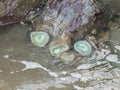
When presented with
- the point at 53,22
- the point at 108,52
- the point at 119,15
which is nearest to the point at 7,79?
the point at 53,22

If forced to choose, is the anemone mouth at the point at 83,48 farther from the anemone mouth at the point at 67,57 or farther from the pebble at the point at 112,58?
the pebble at the point at 112,58

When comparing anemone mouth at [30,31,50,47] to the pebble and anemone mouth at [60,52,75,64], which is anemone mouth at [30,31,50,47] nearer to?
anemone mouth at [60,52,75,64]

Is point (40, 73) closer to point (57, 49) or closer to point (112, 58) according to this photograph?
point (57, 49)

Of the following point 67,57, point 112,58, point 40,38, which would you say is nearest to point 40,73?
point 67,57

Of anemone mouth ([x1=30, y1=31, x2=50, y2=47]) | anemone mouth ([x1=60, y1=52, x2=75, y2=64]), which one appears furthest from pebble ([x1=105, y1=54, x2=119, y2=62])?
anemone mouth ([x1=30, y1=31, x2=50, y2=47])

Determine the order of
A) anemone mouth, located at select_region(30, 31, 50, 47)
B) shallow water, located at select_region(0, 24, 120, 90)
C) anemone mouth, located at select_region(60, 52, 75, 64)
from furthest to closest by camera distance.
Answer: anemone mouth, located at select_region(30, 31, 50, 47), anemone mouth, located at select_region(60, 52, 75, 64), shallow water, located at select_region(0, 24, 120, 90)

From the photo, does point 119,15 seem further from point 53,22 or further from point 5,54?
point 5,54
